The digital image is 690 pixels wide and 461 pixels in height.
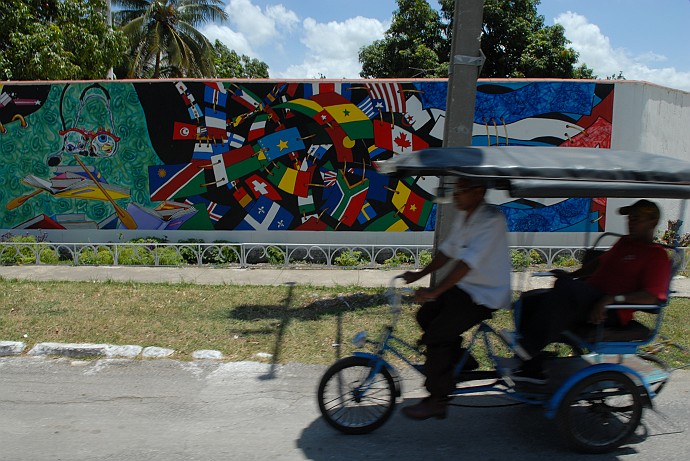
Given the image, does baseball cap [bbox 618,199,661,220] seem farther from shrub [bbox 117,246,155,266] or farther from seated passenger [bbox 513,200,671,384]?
shrub [bbox 117,246,155,266]

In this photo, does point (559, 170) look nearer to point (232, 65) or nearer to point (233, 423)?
point (233, 423)

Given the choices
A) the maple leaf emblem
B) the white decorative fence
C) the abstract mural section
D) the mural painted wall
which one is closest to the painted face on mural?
the mural painted wall

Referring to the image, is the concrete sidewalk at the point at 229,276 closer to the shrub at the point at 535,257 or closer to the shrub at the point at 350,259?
the shrub at the point at 350,259

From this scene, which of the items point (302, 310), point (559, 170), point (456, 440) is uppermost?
point (559, 170)

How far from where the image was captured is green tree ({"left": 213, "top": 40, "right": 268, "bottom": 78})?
32.3 meters

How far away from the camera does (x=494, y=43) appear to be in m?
19.3

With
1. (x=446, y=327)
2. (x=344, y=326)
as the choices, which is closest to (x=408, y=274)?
(x=446, y=327)

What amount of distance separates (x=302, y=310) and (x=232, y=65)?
110 feet

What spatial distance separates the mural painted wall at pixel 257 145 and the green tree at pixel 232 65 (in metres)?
18.1

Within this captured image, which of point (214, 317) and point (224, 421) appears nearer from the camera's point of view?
point (224, 421)

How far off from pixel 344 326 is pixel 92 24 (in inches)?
450

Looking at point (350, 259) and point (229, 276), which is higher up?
point (350, 259)

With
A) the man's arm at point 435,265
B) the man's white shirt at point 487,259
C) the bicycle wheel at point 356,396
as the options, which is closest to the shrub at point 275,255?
the man's arm at point 435,265

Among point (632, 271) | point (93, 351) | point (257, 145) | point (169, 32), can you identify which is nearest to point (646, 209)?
point (632, 271)
